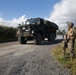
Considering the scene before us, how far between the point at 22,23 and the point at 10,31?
13.5m

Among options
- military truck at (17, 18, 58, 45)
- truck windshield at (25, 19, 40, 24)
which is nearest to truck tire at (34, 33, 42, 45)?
military truck at (17, 18, 58, 45)

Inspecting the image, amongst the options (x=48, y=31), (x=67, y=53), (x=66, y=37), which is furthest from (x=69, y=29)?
(x=48, y=31)

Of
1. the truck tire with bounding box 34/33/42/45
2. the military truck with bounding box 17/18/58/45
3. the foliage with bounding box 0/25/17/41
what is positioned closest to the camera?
the truck tire with bounding box 34/33/42/45

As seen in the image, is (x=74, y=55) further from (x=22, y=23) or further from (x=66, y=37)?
(x=22, y=23)

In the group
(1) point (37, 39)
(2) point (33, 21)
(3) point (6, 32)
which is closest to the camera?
(1) point (37, 39)

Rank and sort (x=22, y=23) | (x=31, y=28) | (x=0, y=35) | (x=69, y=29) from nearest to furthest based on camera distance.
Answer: (x=69, y=29), (x=31, y=28), (x=22, y=23), (x=0, y=35)

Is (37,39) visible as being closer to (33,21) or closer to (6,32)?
(33,21)

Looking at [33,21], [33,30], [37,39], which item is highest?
[33,21]

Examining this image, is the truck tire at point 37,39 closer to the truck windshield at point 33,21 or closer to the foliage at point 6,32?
the truck windshield at point 33,21

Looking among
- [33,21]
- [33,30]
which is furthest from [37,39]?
[33,21]

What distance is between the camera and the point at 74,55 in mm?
9352

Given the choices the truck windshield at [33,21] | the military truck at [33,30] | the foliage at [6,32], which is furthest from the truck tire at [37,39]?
the foliage at [6,32]

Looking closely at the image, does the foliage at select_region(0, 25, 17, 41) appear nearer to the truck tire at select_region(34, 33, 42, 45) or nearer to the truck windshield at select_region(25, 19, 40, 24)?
the truck windshield at select_region(25, 19, 40, 24)

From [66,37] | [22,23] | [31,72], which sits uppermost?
[22,23]
